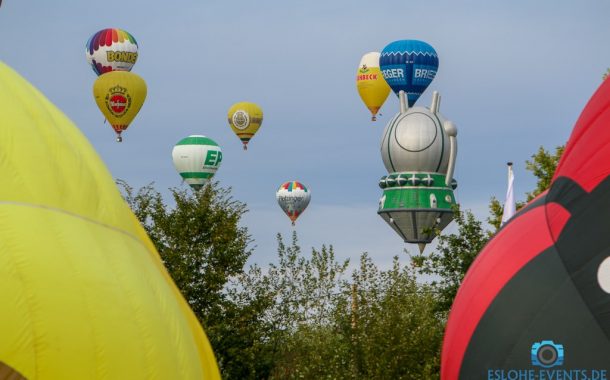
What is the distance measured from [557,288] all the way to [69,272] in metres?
5.58

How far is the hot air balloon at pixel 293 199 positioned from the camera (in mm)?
86000

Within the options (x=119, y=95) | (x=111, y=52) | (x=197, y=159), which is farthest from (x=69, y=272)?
(x=197, y=159)

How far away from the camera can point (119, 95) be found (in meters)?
66.8

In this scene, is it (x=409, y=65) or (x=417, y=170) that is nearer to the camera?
(x=409, y=65)

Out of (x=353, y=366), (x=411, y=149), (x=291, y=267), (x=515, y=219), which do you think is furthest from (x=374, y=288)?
(x=411, y=149)

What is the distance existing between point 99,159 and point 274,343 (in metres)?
22.3

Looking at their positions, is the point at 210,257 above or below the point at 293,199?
below

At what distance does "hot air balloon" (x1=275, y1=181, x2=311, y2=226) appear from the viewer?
8600 centimetres

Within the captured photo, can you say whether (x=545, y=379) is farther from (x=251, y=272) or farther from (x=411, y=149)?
(x=411, y=149)

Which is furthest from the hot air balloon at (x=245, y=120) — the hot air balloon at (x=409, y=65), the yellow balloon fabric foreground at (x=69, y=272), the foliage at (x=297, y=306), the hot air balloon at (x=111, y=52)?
the yellow balloon fabric foreground at (x=69, y=272)

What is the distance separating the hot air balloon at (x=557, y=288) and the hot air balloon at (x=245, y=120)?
227ft

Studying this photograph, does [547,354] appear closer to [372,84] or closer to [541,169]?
[541,169]

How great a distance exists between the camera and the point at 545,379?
14.7 metres

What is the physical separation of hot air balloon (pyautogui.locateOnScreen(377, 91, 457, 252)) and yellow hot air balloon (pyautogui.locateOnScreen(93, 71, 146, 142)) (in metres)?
12.4
